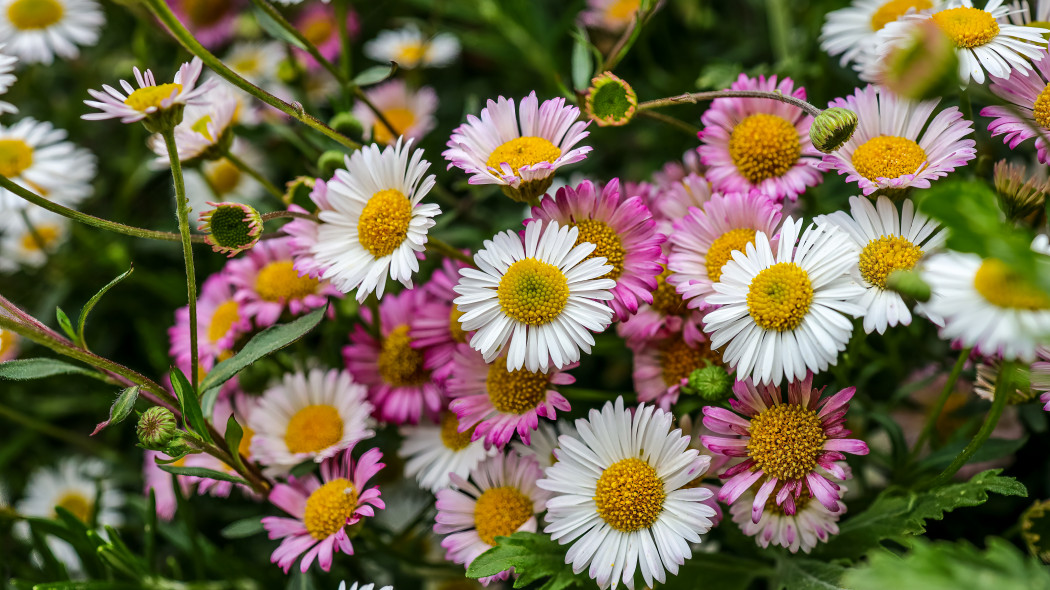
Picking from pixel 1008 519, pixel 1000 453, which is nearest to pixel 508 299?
pixel 1000 453

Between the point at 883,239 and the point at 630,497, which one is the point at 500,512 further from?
the point at 883,239

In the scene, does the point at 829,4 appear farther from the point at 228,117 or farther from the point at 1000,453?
the point at 228,117

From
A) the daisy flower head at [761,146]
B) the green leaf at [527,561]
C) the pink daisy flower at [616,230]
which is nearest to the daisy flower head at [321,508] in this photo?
the green leaf at [527,561]

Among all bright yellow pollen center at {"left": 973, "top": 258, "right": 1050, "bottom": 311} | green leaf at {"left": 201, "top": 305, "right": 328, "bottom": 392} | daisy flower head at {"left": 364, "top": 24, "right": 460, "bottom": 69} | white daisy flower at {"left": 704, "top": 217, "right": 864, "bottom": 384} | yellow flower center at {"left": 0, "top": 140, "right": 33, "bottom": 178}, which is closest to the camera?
bright yellow pollen center at {"left": 973, "top": 258, "right": 1050, "bottom": 311}

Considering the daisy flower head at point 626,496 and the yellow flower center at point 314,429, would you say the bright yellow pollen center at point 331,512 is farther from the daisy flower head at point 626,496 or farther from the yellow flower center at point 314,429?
the daisy flower head at point 626,496

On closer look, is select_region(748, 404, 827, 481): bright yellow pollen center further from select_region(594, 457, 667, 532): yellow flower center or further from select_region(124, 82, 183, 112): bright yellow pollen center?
select_region(124, 82, 183, 112): bright yellow pollen center

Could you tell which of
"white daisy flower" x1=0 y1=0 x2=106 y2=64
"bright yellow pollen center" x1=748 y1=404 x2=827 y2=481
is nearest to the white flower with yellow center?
"bright yellow pollen center" x1=748 y1=404 x2=827 y2=481

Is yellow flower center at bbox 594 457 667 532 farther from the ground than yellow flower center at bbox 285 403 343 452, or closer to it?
closer to it

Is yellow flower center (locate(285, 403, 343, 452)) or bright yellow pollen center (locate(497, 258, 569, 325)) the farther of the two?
yellow flower center (locate(285, 403, 343, 452))
